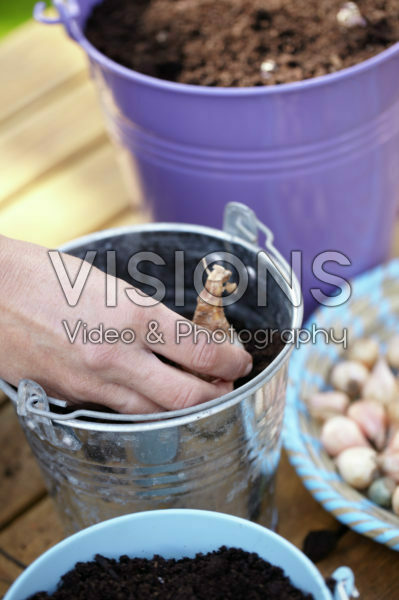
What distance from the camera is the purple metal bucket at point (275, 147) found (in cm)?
86

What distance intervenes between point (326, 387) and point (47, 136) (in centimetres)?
68

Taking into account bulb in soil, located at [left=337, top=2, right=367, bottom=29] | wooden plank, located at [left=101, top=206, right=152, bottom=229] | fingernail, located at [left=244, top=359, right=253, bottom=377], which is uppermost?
bulb in soil, located at [left=337, top=2, right=367, bottom=29]

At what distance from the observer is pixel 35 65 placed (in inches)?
55.6

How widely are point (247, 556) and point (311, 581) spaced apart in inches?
2.6

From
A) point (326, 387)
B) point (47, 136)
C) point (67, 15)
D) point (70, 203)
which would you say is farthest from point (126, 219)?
point (326, 387)

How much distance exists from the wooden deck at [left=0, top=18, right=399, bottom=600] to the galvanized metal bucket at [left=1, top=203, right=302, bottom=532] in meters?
0.08

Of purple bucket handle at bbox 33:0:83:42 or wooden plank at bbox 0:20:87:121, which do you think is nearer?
purple bucket handle at bbox 33:0:83:42

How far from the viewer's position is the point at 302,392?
3.06 ft

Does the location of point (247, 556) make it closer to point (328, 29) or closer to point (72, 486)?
point (72, 486)

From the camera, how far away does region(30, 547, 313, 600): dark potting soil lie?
591mm

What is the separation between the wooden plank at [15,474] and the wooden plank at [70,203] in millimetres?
331

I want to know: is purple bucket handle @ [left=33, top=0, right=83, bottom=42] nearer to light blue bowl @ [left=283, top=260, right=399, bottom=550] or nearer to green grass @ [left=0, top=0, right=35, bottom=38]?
light blue bowl @ [left=283, top=260, right=399, bottom=550]

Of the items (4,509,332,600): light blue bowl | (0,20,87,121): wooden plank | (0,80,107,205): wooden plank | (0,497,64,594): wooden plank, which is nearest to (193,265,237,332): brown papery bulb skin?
(4,509,332,600): light blue bowl

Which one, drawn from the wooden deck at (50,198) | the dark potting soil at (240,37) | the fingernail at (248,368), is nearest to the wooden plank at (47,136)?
the wooden deck at (50,198)
